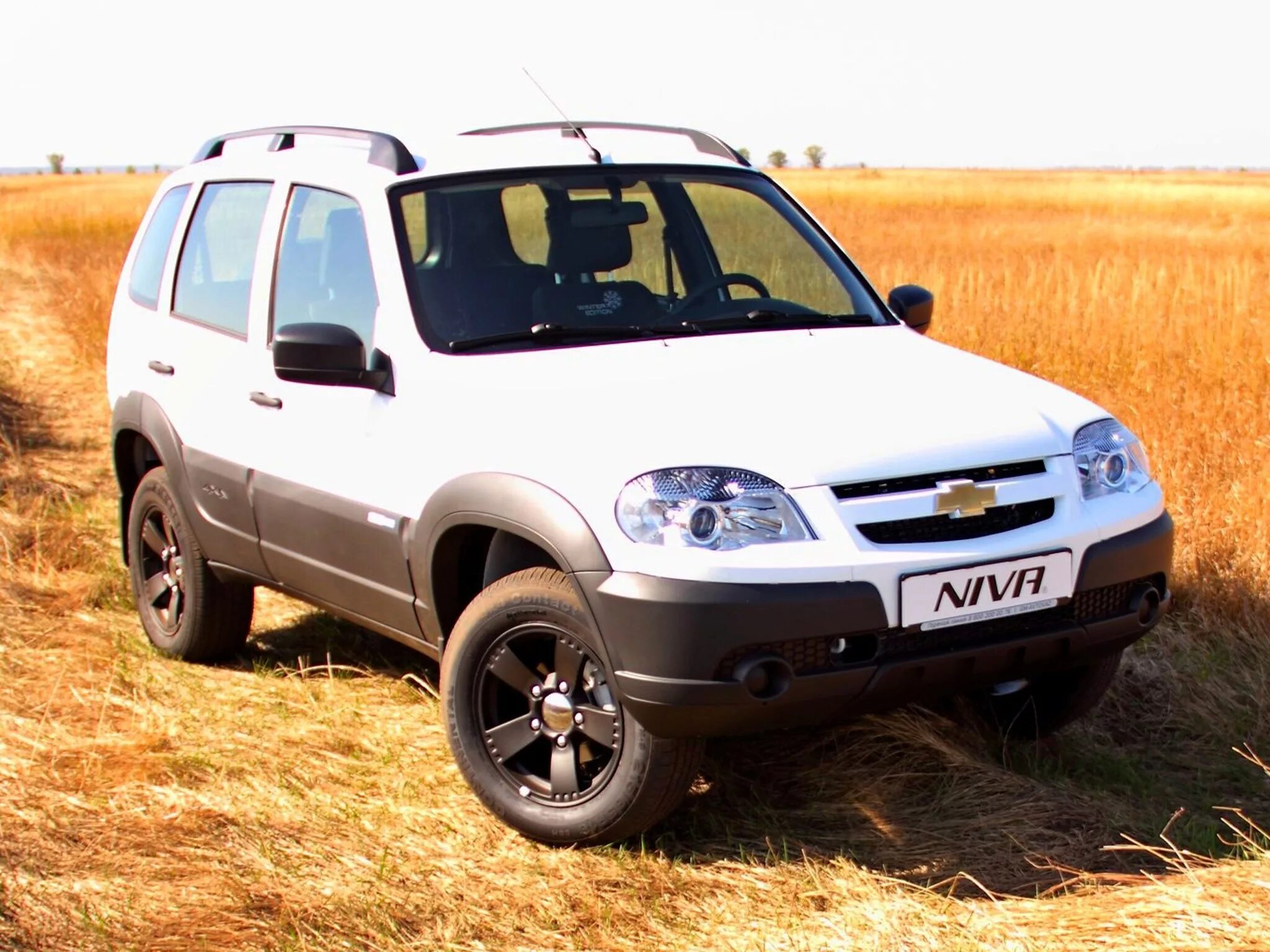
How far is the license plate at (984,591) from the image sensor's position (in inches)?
134

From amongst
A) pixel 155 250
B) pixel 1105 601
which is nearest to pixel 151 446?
pixel 155 250

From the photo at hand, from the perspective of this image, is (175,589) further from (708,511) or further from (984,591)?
(984,591)

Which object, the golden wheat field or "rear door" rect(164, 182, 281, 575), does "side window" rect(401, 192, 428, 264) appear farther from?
the golden wheat field

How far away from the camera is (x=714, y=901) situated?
11.8 feet

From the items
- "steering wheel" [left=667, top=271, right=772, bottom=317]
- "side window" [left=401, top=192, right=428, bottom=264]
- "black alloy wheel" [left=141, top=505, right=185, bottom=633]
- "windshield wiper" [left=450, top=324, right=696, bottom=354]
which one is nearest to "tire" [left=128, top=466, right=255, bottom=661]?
"black alloy wheel" [left=141, top=505, right=185, bottom=633]

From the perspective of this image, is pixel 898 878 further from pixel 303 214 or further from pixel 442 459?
pixel 303 214

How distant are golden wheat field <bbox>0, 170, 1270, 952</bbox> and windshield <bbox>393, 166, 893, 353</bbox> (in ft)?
2.57

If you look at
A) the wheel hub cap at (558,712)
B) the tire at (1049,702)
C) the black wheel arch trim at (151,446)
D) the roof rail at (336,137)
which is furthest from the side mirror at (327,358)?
the tire at (1049,702)

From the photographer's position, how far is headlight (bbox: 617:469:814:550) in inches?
133

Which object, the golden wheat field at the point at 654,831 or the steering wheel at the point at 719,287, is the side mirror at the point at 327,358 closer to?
the steering wheel at the point at 719,287

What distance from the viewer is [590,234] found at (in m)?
4.66

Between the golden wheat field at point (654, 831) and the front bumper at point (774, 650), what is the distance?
0.47 m

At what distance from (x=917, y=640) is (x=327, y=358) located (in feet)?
5.65

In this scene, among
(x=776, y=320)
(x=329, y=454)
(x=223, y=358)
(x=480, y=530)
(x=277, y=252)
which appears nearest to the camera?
(x=480, y=530)
